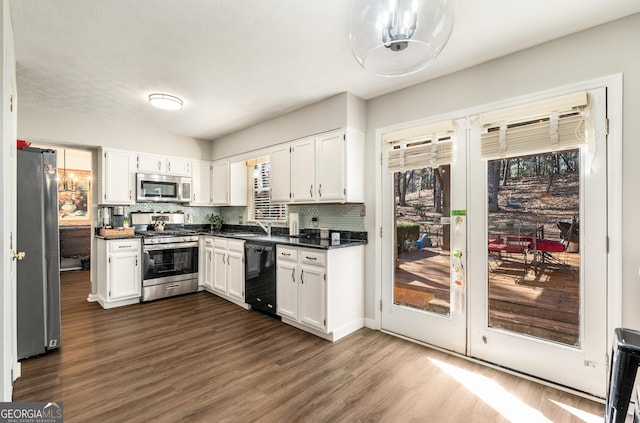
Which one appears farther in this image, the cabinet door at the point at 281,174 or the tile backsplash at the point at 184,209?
the tile backsplash at the point at 184,209

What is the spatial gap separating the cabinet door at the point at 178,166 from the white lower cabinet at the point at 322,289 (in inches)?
105

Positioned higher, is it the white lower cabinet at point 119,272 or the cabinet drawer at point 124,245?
the cabinet drawer at point 124,245

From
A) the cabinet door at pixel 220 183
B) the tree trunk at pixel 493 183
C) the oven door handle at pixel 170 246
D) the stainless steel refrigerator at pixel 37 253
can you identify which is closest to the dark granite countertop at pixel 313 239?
the oven door handle at pixel 170 246

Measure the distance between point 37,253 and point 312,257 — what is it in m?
2.53

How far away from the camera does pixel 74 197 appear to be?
6957mm

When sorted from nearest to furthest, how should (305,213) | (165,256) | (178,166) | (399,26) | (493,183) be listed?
(399,26) → (493,183) → (305,213) → (165,256) → (178,166)

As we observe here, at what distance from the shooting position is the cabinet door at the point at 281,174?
399 centimetres

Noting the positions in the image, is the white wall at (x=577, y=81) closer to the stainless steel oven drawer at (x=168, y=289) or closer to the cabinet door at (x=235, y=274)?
→ the cabinet door at (x=235, y=274)

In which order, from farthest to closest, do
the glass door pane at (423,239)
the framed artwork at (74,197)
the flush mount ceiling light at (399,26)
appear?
the framed artwork at (74,197) → the glass door pane at (423,239) → the flush mount ceiling light at (399,26)

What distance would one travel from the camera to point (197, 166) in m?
5.38

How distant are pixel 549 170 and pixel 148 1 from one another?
312 centimetres

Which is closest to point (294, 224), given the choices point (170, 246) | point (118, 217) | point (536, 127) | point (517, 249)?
point (170, 246)

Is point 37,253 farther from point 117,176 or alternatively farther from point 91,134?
point 91,134

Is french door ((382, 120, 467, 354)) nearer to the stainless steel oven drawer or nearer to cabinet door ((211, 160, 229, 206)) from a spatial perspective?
cabinet door ((211, 160, 229, 206))
